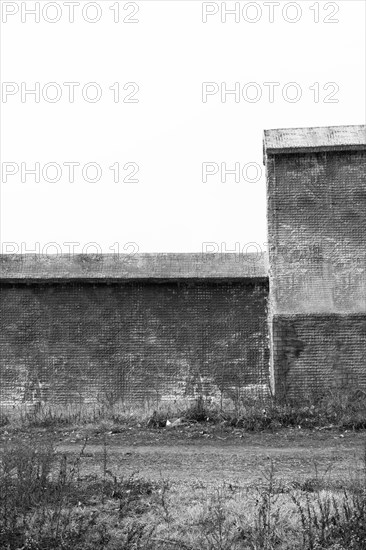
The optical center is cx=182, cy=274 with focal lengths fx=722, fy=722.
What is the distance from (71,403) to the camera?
44.8 ft

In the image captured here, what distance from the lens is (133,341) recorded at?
13812 millimetres

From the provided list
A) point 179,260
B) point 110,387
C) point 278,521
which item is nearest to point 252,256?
A: point 179,260

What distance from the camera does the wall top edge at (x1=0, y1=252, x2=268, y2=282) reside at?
45.4 feet

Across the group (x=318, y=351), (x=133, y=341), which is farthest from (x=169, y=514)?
(x=133, y=341)

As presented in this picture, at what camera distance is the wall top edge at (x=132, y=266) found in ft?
45.4

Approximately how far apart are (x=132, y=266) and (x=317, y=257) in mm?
3560

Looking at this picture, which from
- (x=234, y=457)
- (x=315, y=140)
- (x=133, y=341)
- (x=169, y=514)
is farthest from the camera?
(x=315, y=140)

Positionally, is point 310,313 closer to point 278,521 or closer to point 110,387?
point 110,387

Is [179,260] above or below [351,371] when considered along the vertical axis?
above

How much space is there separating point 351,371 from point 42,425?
5.60 metres

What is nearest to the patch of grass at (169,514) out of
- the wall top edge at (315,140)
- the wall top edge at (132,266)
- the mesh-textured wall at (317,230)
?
the mesh-textured wall at (317,230)

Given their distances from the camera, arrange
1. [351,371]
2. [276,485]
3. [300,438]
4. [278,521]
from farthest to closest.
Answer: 1. [351,371]
2. [300,438]
3. [276,485]
4. [278,521]

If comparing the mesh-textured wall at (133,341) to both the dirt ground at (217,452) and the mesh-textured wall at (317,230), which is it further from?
the dirt ground at (217,452)

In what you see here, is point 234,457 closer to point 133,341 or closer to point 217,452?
point 217,452
